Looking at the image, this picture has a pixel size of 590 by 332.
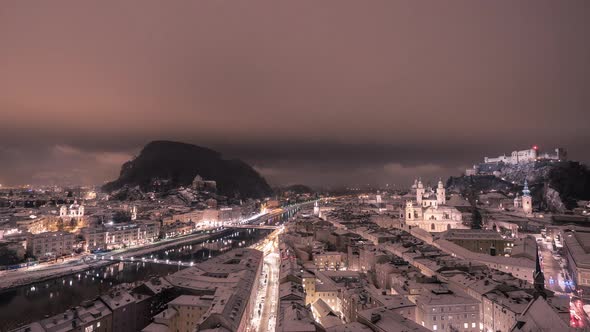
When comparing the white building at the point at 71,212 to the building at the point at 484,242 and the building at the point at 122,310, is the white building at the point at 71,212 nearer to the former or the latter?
the building at the point at 122,310

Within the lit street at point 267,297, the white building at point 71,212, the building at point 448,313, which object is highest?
the white building at point 71,212

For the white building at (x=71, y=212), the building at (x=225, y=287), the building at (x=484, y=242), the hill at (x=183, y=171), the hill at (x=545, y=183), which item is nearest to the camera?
the building at (x=225, y=287)

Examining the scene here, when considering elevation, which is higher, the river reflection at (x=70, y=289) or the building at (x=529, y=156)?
the building at (x=529, y=156)

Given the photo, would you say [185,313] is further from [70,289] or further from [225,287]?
[70,289]

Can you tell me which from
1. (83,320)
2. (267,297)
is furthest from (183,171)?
(83,320)

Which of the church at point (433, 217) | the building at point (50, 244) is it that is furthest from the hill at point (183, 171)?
the church at point (433, 217)

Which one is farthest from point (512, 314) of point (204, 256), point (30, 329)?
point (204, 256)
